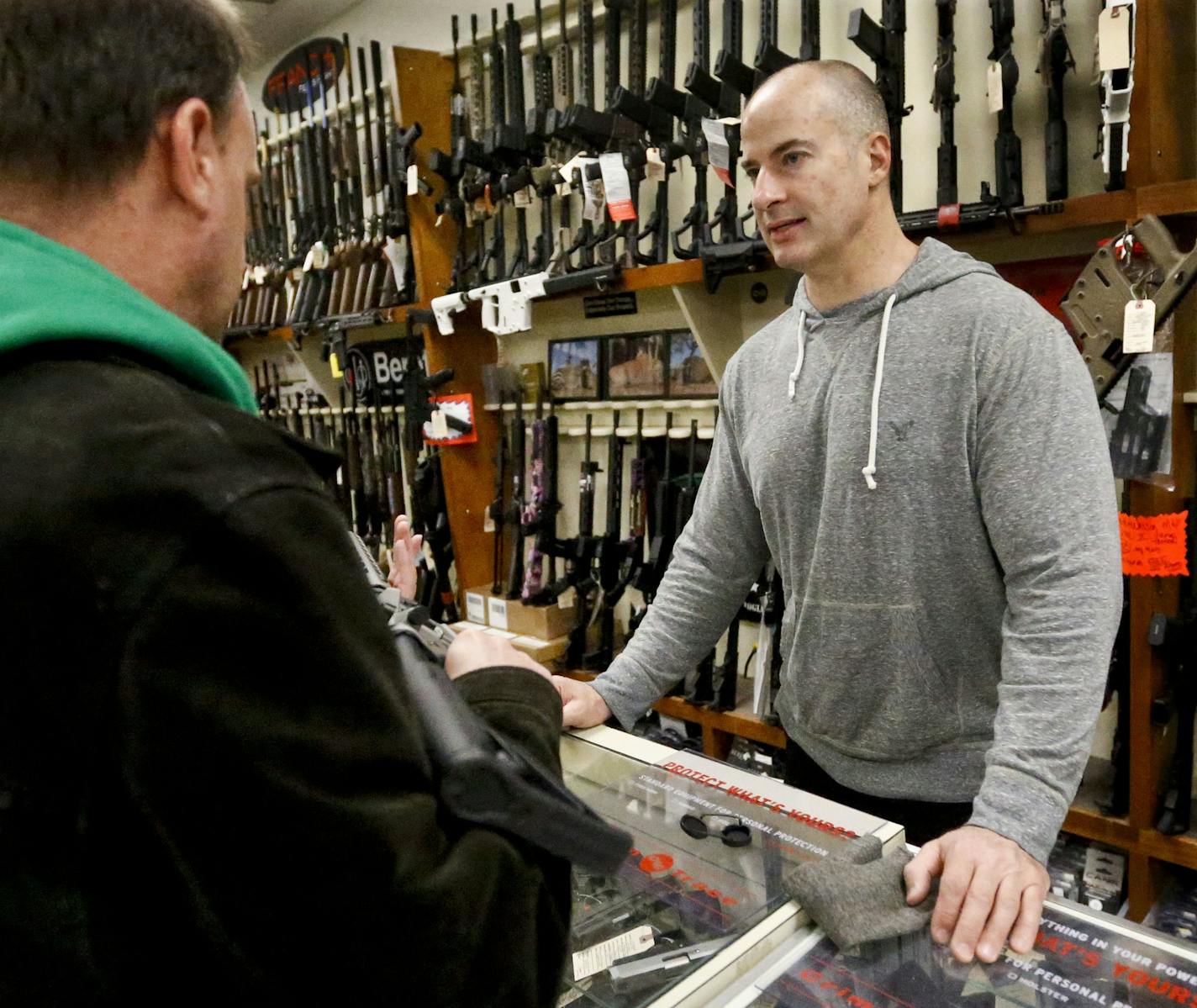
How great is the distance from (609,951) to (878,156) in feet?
4.04

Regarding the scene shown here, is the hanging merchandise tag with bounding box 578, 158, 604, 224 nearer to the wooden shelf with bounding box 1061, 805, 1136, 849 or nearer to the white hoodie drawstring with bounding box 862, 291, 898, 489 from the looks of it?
the white hoodie drawstring with bounding box 862, 291, 898, 489

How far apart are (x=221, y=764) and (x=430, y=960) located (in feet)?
0.54

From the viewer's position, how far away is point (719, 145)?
215cm

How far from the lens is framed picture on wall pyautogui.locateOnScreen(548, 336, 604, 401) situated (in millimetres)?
3137

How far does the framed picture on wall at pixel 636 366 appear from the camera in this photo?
2.94m

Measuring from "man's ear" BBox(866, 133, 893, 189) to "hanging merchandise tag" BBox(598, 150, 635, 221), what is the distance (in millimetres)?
1140

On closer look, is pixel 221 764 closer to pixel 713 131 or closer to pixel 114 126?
pixel 114 126

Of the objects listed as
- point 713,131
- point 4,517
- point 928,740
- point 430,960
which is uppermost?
point 713,131

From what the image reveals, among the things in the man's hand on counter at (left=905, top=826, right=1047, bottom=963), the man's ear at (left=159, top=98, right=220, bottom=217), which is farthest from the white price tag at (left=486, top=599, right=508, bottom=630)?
the man's ear at (left=159, top=98, right=220, bottom=217)

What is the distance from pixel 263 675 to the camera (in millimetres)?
456

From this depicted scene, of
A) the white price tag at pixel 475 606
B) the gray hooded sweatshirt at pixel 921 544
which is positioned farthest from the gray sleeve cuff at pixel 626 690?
the white price tag at pixel 475 606

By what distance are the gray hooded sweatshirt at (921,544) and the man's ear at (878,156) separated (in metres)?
0.15

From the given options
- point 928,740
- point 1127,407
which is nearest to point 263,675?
point 928,740

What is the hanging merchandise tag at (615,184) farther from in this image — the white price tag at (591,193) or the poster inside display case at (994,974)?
the poster inside display case at (994,974)
